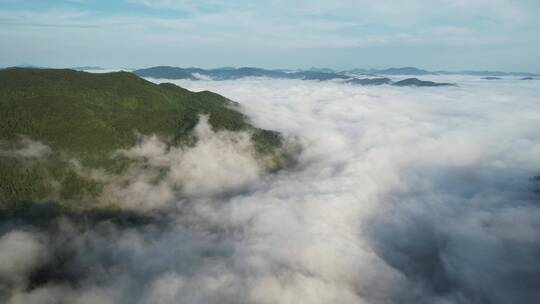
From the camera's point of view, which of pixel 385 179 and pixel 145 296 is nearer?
pixel 145 296

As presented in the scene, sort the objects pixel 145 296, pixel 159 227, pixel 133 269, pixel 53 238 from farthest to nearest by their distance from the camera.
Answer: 1. pixel 159 227
2. pixel 53 238
3. pixel 133 269
4. pixel 145 296

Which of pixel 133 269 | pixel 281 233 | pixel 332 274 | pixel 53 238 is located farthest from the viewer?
pixel 53 238

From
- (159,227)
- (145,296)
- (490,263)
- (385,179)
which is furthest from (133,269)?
(385,179)

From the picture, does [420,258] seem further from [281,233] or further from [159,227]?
[159,227]

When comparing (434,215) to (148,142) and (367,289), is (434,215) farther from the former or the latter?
(148,142)

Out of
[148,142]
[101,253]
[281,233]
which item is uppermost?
[148,142]

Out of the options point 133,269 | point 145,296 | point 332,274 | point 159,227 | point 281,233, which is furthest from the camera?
point 159,227

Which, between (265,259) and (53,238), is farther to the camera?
(53,238)

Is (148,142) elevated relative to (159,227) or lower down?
elevated

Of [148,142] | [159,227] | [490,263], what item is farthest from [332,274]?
[148,142]
